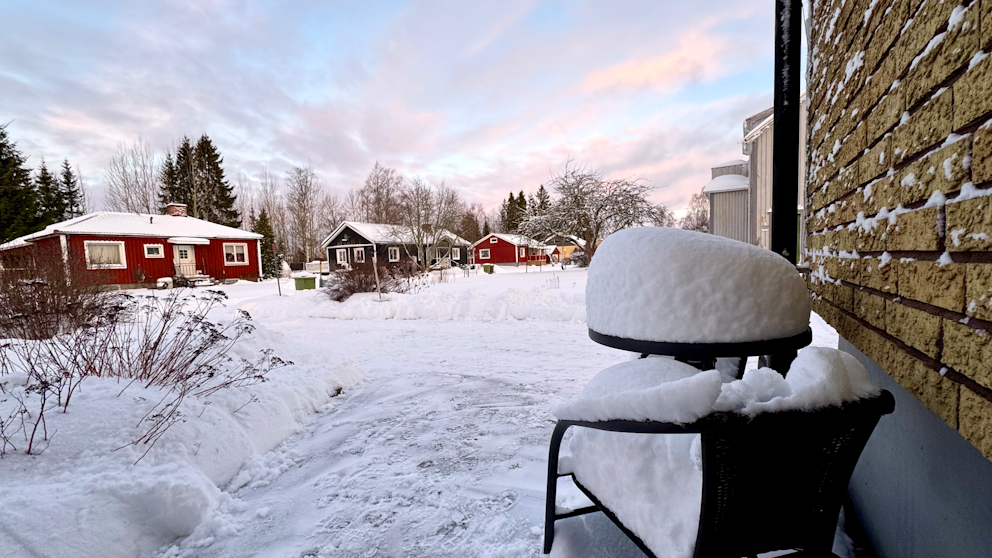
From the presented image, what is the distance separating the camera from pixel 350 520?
7.16 ft

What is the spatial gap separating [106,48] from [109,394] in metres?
13.4

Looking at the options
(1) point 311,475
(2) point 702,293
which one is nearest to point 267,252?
(1) point 311,475

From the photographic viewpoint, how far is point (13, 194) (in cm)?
2312

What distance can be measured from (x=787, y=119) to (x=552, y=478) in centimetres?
309

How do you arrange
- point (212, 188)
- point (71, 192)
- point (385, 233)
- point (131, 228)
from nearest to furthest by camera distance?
1. point (131, 228)
2. point (385, 233)
3. point (71, 192)
4. point (212, 188)

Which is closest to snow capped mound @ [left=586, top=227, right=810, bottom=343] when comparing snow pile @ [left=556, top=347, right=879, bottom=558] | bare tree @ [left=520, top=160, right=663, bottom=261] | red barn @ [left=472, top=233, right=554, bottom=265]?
snow pile @ [left=556, top=347, right=879, bottom=558]

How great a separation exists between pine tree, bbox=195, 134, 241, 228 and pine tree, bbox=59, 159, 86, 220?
9.68 meters

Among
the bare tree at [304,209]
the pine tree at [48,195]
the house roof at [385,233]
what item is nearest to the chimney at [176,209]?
the pine tree at [48,195]

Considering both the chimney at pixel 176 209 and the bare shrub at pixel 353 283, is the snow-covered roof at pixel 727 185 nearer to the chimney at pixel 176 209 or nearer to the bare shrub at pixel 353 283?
the bare shrub at pixel 353 283

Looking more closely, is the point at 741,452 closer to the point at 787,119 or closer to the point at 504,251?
the point at 787,119

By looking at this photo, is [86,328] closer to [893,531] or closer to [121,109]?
[893,531]

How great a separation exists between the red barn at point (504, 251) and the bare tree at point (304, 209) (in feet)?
53.7

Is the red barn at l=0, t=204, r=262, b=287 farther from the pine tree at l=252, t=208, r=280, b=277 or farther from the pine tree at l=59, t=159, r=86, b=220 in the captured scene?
the pine tree at l=59, t=159, r=86, b=220

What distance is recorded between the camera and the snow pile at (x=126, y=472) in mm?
1803
